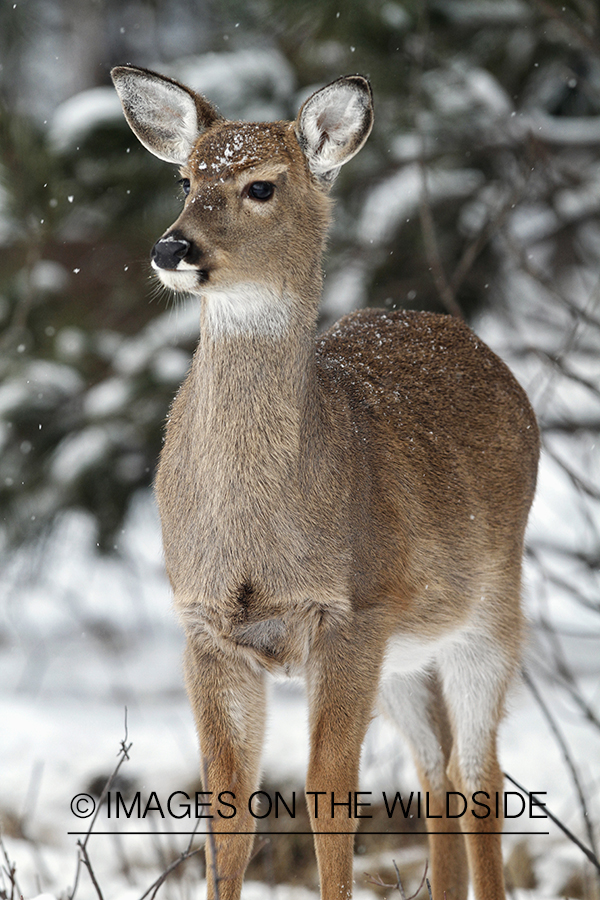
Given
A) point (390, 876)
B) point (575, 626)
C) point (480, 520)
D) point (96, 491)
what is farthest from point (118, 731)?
point (480, 520)

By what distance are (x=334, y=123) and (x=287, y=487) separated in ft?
3.46

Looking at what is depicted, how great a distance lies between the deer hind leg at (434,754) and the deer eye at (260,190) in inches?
69.4

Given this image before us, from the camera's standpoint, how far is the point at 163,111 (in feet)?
10.1

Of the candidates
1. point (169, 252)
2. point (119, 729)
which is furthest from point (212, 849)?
point (119, 729)

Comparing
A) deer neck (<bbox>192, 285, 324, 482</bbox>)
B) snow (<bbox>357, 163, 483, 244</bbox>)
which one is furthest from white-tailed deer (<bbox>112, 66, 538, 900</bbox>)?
snow (<bbox>357, 163, 483, 244</bbox>)

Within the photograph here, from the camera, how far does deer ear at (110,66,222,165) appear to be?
9.77ft

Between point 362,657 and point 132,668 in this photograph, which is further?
point 132,668

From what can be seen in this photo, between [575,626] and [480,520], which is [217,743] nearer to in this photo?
[480,520]

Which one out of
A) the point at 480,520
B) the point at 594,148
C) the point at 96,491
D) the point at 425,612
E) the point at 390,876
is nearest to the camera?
the point at 425,612

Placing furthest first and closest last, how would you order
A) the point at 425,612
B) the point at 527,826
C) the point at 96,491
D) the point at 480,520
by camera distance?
the point at 96,491, the point at 527,826, the point at 480,520, the point at 425,612

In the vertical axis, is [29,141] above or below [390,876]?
above

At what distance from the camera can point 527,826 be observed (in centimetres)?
525

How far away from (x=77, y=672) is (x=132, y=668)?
0.43 m

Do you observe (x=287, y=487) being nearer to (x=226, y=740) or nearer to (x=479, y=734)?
(x=226, y=740)
